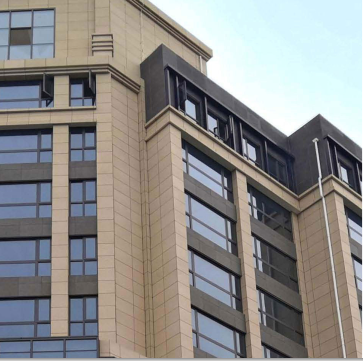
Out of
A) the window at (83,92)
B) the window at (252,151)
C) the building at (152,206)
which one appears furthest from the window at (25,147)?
the window at (252,151)

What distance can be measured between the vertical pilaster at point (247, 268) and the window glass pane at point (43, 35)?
Result: 535 inches

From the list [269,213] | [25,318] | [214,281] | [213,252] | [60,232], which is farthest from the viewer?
[269,213]

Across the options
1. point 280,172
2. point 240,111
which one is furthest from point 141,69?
point 280,172

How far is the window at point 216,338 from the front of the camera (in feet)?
184

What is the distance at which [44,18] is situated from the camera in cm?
6725

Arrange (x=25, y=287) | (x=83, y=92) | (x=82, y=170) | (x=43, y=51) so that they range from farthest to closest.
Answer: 1. (x=43, y=51)
2. (x=83, y=92)
3. (x=82, y=170)
4. (x=25, y=287)

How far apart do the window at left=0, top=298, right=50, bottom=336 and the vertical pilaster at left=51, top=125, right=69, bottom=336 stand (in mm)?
479

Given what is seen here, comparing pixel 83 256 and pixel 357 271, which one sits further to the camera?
pixel 357 271

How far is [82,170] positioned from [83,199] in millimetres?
1824


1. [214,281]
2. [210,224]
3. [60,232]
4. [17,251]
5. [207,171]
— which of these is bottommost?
[214,281]

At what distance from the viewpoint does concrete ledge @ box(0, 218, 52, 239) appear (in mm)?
57688

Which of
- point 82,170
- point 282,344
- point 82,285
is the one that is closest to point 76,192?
point 82,170

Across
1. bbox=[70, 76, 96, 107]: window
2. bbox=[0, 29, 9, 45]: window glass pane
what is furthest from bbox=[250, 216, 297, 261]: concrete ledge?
Answer: bbox=[0, 29, 9, 45]: window glass pane

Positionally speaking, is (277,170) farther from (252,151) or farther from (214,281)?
(214,281)
